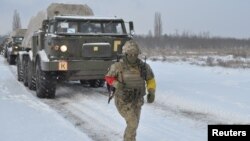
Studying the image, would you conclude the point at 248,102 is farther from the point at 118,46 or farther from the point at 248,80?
the point at 248,80

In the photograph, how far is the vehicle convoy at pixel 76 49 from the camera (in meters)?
12.4

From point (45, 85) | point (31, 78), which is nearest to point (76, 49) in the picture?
point (45, 85)

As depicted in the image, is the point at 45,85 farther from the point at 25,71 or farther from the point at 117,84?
the point at 117,84

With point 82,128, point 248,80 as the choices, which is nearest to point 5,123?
point 82,128

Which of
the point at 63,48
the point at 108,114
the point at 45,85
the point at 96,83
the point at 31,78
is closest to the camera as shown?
the point at 108,114

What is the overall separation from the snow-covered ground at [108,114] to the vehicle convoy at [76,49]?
1.93 ft

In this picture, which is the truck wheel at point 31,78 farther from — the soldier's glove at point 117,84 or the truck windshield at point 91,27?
the soldier's glove at point 117,84

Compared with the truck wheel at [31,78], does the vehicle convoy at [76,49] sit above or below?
above

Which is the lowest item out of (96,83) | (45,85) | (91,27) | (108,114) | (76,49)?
(96,83)

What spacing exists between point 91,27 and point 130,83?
716cm

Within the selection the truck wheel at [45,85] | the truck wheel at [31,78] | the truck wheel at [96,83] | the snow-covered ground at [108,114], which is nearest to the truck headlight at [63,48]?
the truck wheel at [45,85]

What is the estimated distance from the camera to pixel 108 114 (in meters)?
9.88

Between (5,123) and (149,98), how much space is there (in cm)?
378

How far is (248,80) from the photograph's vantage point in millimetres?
17531
